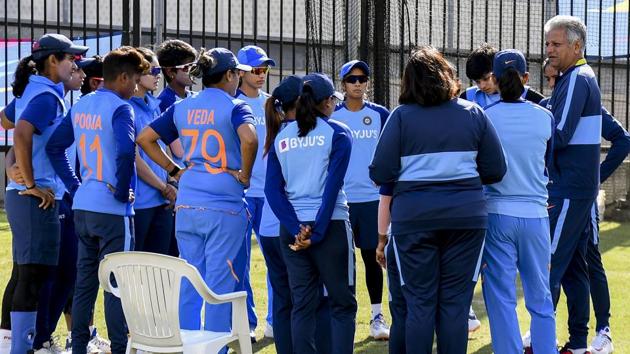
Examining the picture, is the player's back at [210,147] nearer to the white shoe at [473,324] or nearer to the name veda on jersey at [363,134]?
the name veda on jersey at [363,134]

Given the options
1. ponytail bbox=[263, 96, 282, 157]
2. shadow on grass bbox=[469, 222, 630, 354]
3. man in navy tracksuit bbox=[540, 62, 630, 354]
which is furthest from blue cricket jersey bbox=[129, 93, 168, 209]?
shadow on grass bbox=[469, 222, 630, 354]

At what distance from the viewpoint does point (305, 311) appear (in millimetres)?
5594

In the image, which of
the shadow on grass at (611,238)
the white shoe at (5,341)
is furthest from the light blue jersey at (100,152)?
the shadow on grass at (611,238)

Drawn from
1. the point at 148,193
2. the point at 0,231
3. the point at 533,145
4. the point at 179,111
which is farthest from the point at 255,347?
the point at 0,231

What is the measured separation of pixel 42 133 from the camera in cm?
623

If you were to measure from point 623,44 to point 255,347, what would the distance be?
9046 mm

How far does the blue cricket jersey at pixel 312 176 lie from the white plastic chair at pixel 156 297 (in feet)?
2.14

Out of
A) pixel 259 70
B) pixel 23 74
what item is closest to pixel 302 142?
pixel 259 70

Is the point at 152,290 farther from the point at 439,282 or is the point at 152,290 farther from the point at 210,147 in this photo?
the point at 439,282

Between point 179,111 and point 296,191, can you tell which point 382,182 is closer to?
point 296,191

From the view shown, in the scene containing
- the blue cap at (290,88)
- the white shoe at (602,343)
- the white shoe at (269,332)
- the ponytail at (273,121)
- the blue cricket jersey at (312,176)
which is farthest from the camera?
the white shoe at (269,332)

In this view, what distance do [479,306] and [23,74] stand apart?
12.1ft

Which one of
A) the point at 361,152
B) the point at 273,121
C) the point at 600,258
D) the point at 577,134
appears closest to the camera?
the point at 273,121

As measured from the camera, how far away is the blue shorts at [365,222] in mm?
7105
